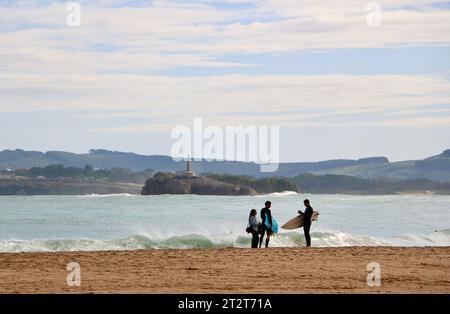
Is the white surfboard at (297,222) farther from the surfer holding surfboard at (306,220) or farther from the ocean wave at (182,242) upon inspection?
the ocean wave at (182,242)

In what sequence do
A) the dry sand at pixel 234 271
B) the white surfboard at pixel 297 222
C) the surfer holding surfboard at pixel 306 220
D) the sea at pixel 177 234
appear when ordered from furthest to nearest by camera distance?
the sea at pixel 177 234, the white surfboard at pixel 297 222, the surfer holding surfboard at pixel 306 220, the dry sand at pixel 234 271

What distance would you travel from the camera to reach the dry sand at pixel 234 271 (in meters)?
18.9

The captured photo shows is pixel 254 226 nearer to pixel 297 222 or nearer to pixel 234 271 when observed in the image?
pixel 297 222

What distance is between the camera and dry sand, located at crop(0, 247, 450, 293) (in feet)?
62.1

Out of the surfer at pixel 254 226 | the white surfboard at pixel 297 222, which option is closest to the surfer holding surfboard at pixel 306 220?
the white surfboard at pixel 297 222

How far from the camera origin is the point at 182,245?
3447cm

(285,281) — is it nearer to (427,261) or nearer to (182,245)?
(427,261)

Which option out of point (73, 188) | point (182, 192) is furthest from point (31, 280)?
point (73, 188)

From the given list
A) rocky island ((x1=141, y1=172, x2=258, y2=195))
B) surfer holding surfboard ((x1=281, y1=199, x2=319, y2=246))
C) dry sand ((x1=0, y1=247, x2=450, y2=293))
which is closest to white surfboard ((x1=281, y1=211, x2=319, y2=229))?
surfer holding surfboard ((x1=281, y1=199, x2=319, y2=246))

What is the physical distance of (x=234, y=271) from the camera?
71.4 feet

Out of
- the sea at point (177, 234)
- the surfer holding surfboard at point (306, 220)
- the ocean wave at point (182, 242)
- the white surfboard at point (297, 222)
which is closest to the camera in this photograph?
the surfer holding surfboard at point (306, 220)

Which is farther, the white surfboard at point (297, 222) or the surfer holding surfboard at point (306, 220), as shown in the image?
the white surfboard at point (297, 222)

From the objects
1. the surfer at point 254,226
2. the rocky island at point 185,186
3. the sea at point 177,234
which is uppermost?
the rocky island at point 185,186
